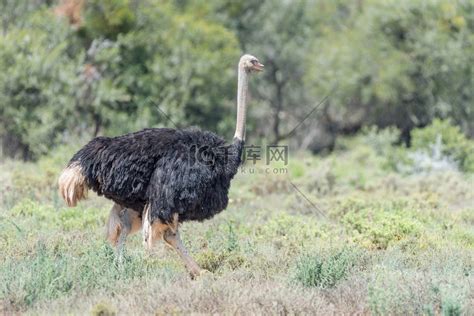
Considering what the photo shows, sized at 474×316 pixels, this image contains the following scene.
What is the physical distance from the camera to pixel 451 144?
14586 mm

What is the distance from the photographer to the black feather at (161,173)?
267 inches

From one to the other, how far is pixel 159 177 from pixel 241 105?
115 centimetres

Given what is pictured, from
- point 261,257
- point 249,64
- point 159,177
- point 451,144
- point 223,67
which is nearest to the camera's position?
point 159,177

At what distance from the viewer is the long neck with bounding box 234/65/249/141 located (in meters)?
7.40

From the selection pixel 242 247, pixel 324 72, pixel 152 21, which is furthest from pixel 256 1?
pixel 242 247

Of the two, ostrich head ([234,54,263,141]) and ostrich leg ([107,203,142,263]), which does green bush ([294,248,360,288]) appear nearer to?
ostrich head ([234,54,263,141])

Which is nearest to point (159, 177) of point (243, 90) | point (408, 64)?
point (243, 90)

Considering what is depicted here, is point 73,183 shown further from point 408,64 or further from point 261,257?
point 408,64

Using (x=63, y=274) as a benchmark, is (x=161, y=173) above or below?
above

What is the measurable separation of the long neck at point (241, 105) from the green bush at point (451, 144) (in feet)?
24.6

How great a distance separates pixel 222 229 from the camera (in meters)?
8.66

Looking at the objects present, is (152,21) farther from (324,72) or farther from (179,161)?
(179,161)

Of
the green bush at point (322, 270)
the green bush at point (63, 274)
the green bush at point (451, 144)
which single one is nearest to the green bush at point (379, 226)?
the green bush at point (322, 270)

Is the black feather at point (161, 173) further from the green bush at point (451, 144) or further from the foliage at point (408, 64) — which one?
the foliage at point (408, 64)
